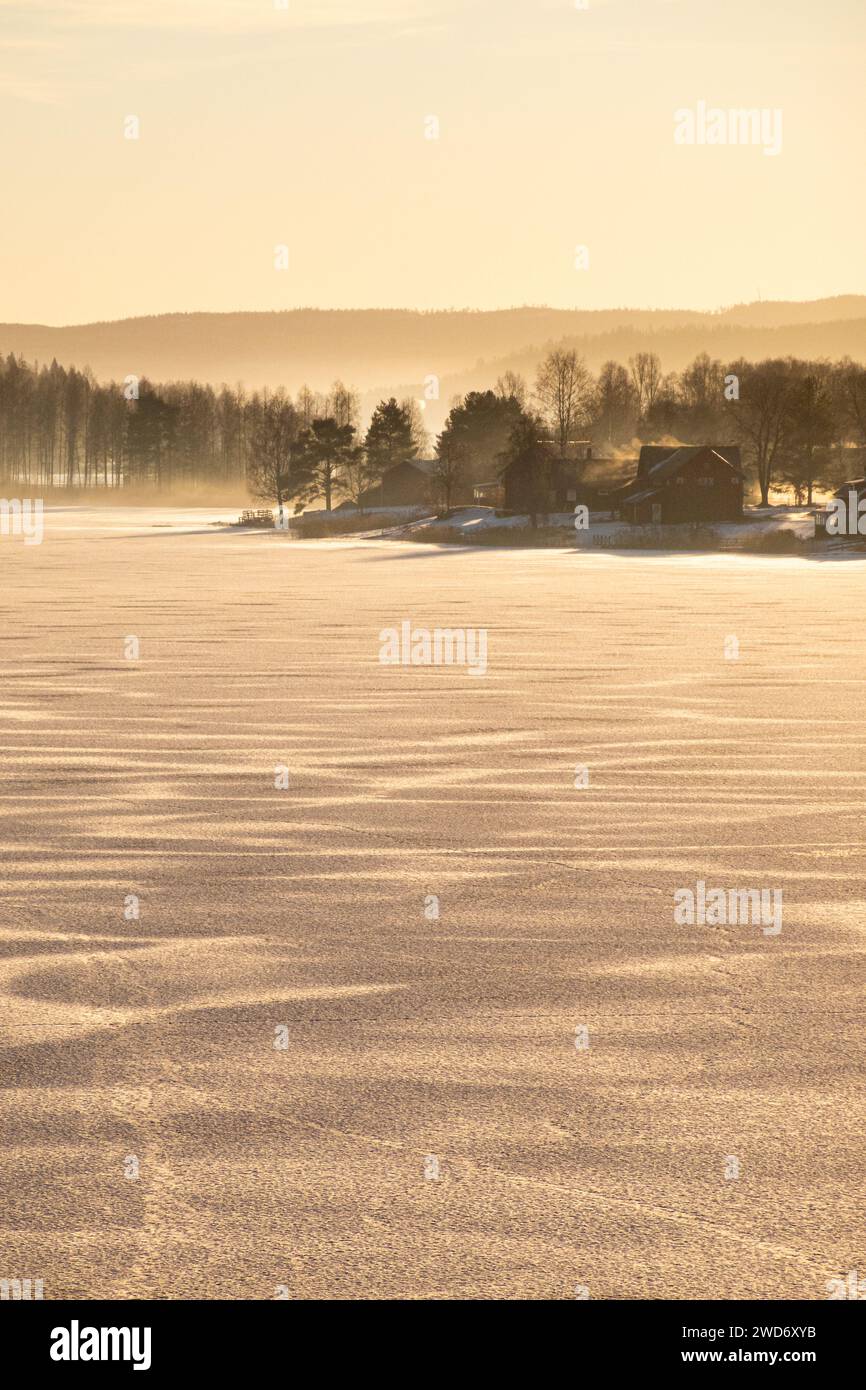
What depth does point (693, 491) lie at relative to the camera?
100438 mm

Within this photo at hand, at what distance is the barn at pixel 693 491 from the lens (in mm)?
100250

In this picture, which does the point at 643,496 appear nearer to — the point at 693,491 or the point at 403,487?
the point at 693,491

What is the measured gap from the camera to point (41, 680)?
20.1 meters

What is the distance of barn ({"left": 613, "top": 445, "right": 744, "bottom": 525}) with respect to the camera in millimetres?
100250

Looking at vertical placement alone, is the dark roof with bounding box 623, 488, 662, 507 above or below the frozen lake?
above

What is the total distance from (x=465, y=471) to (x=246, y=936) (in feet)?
389

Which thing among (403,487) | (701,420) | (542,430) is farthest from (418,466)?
(701,420)
